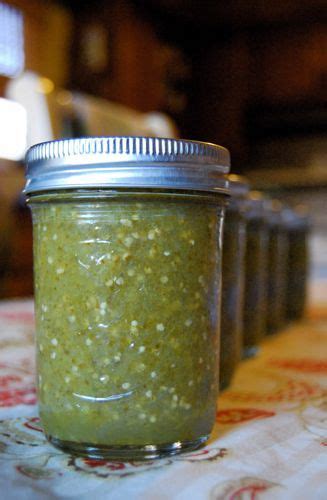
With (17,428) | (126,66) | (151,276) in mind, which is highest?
(126,66)

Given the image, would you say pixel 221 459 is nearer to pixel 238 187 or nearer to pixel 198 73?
pixel 238 187

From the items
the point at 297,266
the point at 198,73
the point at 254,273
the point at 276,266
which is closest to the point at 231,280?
the point at 254,273


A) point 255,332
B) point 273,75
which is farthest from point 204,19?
point 255,332

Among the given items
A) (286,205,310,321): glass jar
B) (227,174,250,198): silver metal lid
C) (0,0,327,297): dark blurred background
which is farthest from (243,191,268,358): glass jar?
(0,0,327,297): dark blurred background

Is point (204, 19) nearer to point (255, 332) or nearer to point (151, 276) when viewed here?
point (255, 332)

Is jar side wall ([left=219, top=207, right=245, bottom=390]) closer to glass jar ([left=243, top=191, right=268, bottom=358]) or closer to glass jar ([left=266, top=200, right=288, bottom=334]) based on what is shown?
glass jar ([left=243, top=191, right=268, bottom=358])

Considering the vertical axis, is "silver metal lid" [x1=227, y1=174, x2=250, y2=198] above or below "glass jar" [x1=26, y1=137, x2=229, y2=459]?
above
